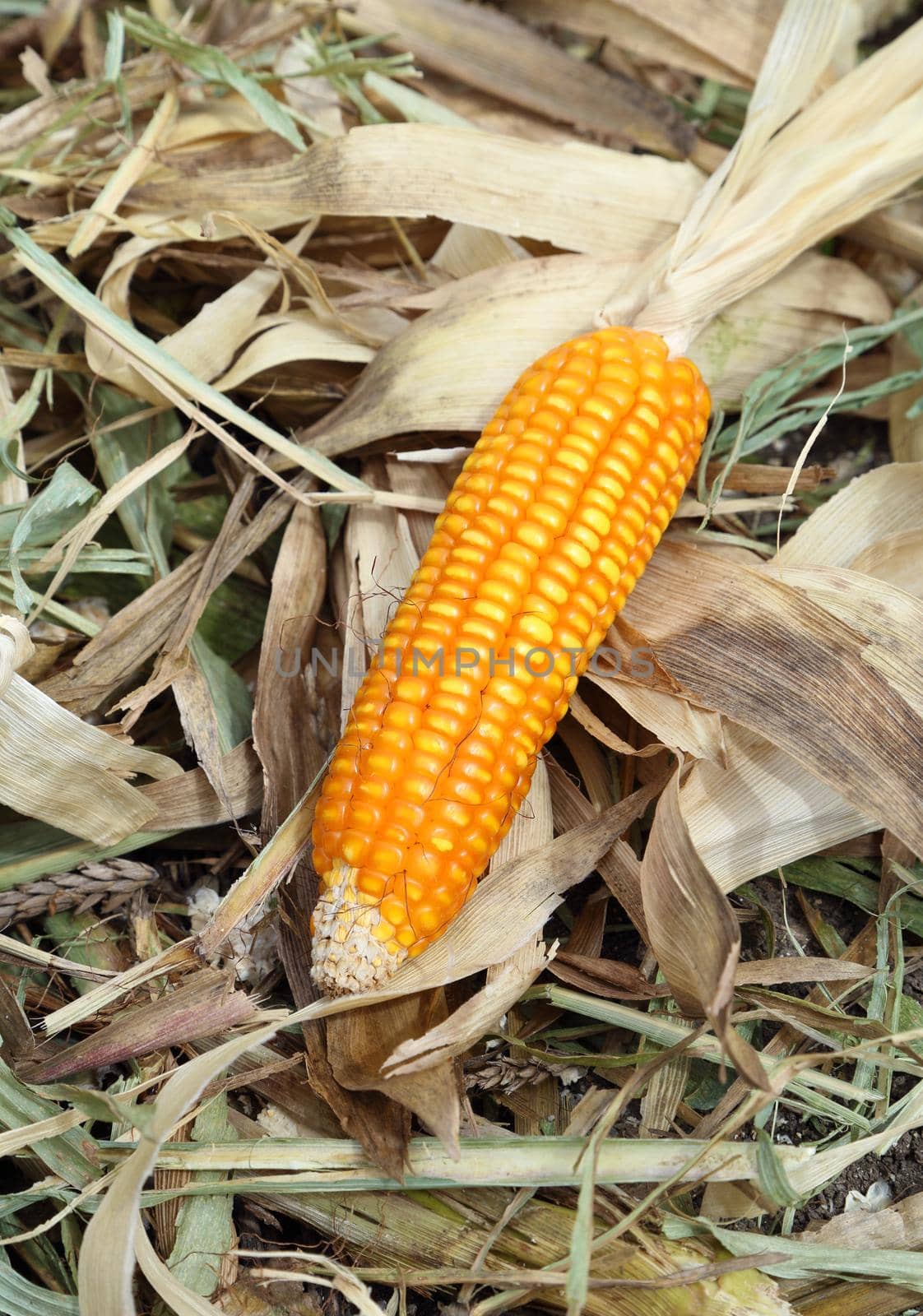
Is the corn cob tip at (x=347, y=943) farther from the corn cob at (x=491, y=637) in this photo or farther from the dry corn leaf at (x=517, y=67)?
the dry corn leaf at (x=517, y=67)

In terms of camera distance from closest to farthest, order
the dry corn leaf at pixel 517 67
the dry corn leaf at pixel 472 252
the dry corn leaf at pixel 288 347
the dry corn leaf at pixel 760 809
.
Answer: the dry corn leaf at pixel 760 809 < the dry corn leaf at pixel 288 347 < the dry corn leaf at pixel 472 252 < the dry corn leaf at pixel 517 67

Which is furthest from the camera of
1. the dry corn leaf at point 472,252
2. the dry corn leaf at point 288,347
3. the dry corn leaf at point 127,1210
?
the dry corn leaf at point 472,252

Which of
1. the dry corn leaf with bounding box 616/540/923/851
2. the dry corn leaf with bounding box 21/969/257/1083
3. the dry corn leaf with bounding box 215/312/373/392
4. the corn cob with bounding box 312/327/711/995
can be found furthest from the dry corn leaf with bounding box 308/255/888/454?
the dry corn leaf with bounding box 21/969/257/1083

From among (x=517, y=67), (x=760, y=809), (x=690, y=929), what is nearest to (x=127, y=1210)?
(x=690, y=929)

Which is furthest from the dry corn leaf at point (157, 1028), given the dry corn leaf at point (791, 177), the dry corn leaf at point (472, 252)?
the dry corn leaf at point (472, 252)

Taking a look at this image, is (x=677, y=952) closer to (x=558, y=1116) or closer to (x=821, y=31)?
(x=558, y=1116)
